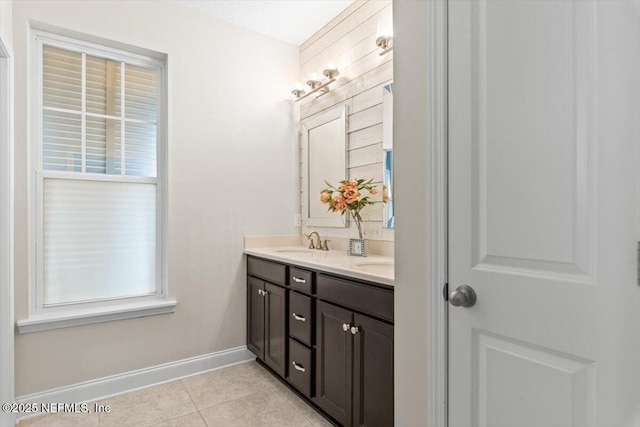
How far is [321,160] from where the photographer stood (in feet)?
9.46

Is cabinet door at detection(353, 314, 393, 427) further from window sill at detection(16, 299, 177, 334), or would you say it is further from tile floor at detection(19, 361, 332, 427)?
window sill at detection(16, 299, 177, 334)

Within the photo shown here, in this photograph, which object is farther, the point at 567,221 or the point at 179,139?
the point at 179,139

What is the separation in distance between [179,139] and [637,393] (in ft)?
8.63

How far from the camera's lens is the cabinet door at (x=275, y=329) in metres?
2.30

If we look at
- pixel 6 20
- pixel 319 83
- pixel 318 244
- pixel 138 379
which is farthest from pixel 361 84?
pixel 138 379

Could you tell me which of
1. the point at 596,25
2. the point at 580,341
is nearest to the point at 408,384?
the point at 580,341

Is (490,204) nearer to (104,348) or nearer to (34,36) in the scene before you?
(104,348)

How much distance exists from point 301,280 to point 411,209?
1.06m

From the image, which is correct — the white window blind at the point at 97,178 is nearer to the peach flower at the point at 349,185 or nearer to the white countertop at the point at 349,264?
the white countertop at the point at 349,264

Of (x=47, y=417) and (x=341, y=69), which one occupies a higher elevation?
(x=341, y=69)

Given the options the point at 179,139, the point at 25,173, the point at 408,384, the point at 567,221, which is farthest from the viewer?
the point at 179,139

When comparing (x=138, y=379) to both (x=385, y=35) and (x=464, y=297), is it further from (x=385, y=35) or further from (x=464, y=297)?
(x=385, y=35)

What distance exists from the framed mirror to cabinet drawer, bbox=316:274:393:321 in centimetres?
83

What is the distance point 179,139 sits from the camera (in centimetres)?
256
